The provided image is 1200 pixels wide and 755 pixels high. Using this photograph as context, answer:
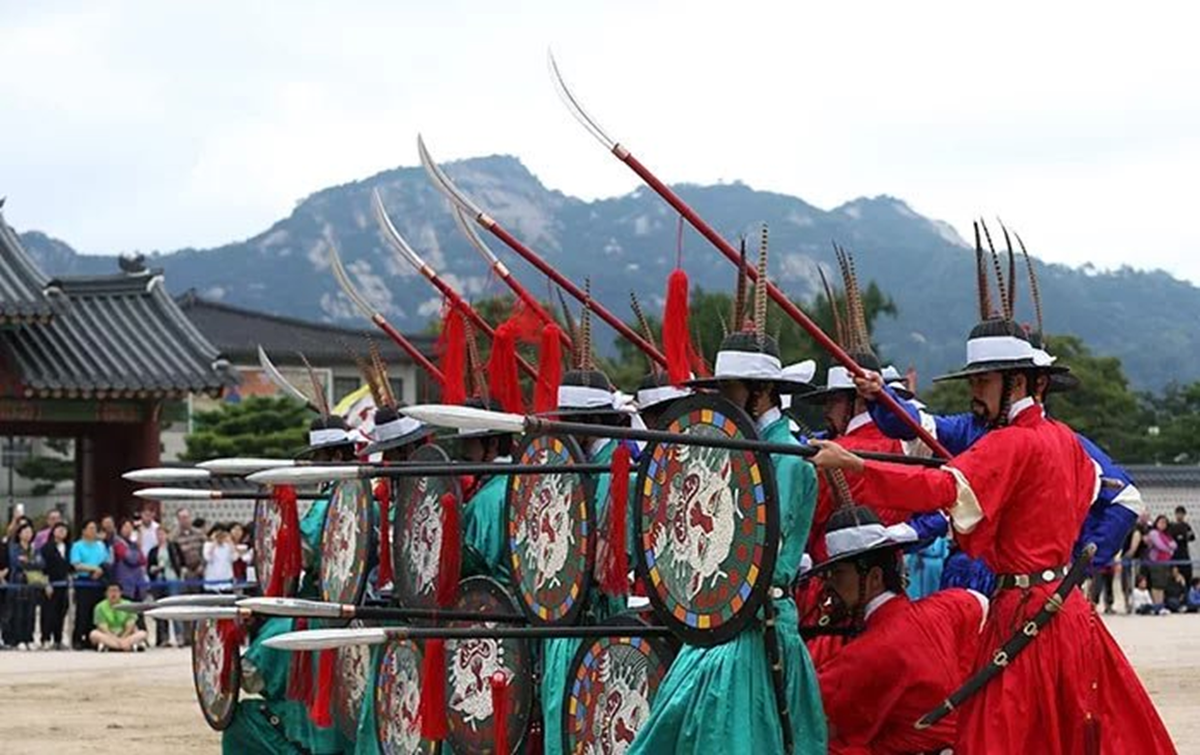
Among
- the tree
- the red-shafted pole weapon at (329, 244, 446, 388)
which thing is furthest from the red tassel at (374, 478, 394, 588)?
the tree

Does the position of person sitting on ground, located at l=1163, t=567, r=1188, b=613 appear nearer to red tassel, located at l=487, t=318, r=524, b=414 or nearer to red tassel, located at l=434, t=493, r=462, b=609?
red tassel, located at l=487, t=318, r=524, b=414

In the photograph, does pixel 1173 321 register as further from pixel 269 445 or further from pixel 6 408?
pixel 6 408

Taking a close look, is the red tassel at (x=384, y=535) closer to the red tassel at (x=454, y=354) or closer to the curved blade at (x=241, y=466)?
the red tassel at (x=454, y=354)

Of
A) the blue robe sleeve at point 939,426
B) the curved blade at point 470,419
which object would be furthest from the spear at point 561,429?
the blue robe sleeve at point 939,426

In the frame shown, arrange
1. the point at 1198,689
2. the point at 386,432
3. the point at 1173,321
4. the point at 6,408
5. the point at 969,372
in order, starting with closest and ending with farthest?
the point at 969,372 → the point at 386,432 → the point at 1198,689 → the point at 6,408 → the point at 1173,321

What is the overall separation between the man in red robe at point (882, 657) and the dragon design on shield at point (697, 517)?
0.64 meters

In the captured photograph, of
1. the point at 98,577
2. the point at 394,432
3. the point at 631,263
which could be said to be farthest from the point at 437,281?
the point at 631,263

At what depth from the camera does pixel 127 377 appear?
896 inches

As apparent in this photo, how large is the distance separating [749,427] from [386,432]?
130 inches

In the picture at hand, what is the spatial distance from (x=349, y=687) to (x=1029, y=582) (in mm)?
3542

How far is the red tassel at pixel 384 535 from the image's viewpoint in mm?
8211

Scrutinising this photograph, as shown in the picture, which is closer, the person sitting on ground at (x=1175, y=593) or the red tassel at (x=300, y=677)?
the red tassel at (x=300, y=677)

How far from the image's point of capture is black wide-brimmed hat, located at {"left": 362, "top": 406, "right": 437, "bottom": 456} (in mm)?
8570

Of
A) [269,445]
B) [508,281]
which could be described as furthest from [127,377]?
[508,281]
